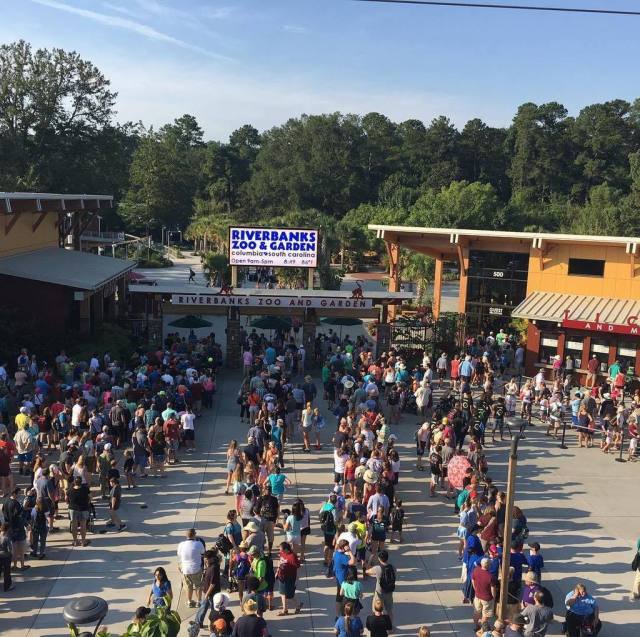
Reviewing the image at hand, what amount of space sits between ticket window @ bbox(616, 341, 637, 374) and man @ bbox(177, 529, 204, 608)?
19.0 meters

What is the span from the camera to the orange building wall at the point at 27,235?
27122mm

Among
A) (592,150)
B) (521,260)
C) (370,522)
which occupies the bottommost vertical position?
(370,522)

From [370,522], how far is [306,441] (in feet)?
19.0

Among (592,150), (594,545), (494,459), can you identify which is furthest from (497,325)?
(592,150)

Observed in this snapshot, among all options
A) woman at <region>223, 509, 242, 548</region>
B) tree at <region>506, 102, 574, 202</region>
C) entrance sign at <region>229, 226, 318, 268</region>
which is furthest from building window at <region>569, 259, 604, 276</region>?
tree at <region>506, 102, 574, 202</region>

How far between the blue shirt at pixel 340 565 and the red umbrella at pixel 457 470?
4504 millimetres

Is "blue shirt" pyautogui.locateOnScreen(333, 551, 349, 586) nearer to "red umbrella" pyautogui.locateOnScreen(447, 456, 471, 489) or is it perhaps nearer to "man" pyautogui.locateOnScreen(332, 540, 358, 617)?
"man" pyautogui.locateOnScreen(332, 540, 358, 617)

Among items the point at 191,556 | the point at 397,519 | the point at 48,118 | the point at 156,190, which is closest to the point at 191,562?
the point at 191,556

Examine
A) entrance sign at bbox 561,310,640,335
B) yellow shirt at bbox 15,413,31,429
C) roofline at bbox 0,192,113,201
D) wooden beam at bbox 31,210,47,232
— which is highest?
roofline at bbox 0,192,113,201

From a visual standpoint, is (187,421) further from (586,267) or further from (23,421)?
(586,267)

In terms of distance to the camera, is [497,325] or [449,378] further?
[497,325]

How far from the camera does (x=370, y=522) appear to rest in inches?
473

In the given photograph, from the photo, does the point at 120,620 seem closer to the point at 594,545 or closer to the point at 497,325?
the point at 594,545

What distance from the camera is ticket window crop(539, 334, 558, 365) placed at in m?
25.8
